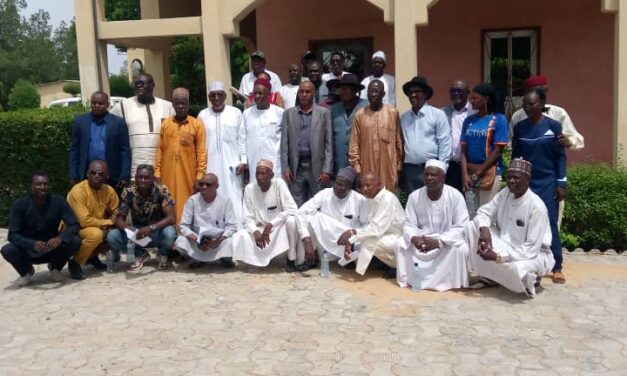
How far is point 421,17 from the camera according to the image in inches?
316

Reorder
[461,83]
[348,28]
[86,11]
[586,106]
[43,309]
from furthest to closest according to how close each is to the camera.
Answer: [348,28] → [586,106] → [86,11] → [461,83] → [43,309]

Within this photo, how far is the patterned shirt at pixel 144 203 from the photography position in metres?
6.43

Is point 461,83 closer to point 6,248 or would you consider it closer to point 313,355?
point 313,355

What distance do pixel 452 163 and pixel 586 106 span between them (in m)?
4.64

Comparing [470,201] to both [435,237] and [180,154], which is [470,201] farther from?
[180,154]

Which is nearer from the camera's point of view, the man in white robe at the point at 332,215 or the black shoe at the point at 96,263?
the man in white robe at the point at 332,215

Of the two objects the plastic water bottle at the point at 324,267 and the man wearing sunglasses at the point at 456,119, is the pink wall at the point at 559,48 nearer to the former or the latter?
the man wearing sunglasses at the point at 456,119

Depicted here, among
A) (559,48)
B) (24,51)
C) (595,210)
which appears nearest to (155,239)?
(595,210)

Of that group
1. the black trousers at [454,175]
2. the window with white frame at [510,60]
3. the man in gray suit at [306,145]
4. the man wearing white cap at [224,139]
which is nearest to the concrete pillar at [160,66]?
the window with white frame at [510,60]

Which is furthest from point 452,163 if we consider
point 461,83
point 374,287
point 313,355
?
point 313,355

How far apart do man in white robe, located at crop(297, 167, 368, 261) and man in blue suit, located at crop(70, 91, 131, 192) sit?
2.00 m

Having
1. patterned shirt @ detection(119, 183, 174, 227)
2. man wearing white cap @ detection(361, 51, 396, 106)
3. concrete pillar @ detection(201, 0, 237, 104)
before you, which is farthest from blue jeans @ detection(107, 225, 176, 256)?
concrete pillar @ detection(201, 0, 237, 104)

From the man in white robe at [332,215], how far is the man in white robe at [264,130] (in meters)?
0.71

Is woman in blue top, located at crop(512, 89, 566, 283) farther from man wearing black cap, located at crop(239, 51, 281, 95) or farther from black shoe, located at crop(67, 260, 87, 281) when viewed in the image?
black shoe, located at crop(67, 260, 87, 281)
